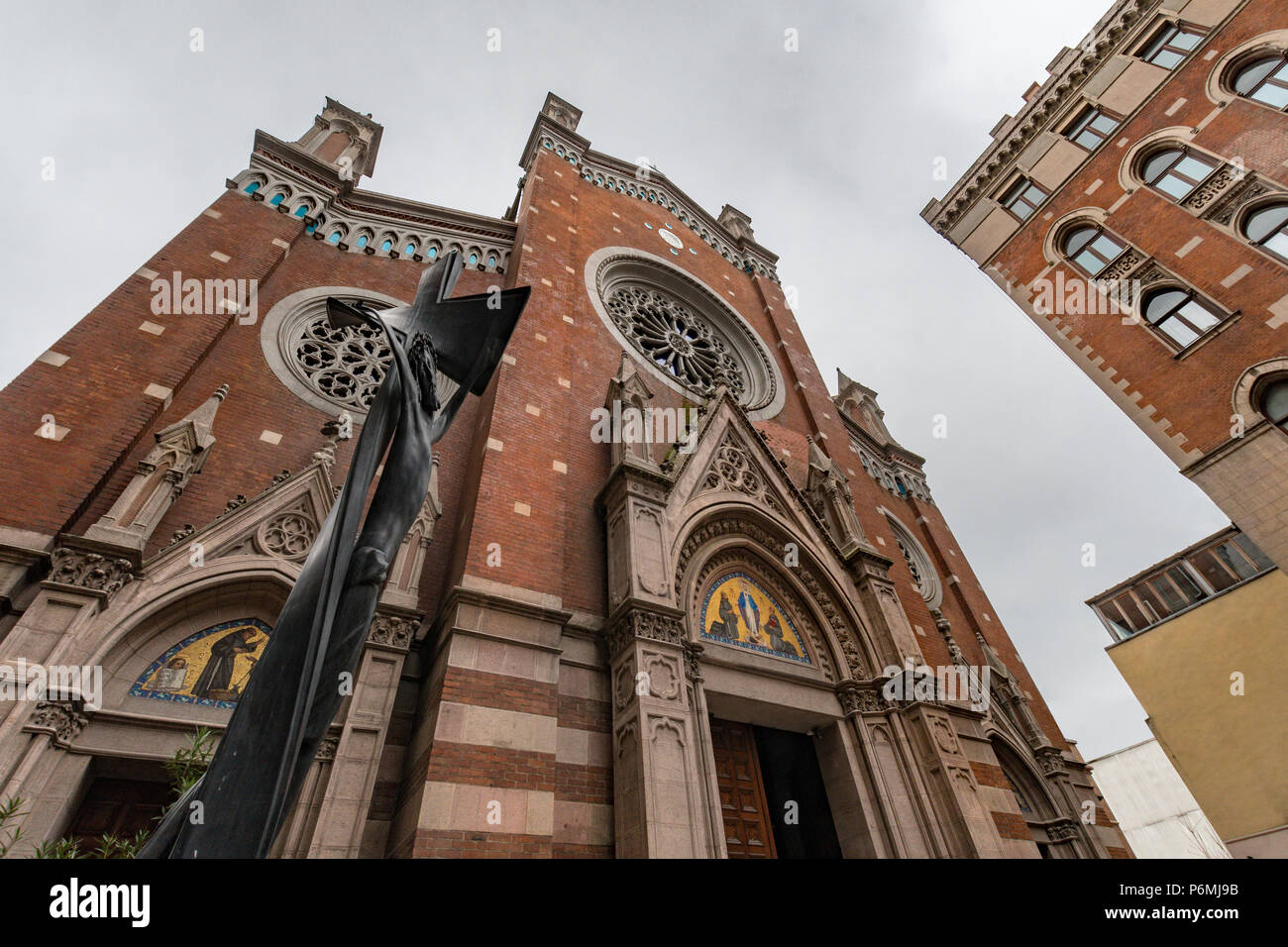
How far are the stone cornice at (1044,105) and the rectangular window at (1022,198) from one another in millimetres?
841

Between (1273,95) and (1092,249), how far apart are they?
174 inches

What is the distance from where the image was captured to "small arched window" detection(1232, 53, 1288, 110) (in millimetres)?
13953

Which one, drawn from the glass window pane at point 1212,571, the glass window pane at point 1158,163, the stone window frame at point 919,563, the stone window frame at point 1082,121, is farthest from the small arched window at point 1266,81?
the glass window pane at point 1212,571

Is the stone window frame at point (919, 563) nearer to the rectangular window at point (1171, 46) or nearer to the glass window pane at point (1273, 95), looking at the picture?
the glass window pane at point (1273, 95)

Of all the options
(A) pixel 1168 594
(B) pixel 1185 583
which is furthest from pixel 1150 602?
(B) pixel 1185 583

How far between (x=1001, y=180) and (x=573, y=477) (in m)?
20.0

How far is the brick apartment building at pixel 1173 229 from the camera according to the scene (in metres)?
12.7

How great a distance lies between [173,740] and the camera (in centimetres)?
639

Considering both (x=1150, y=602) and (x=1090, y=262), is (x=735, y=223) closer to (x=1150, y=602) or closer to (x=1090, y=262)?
(x=1090, y=262)

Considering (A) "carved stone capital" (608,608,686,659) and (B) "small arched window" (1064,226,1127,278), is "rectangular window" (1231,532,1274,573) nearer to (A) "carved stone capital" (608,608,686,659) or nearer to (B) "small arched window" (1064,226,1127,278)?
(B) "small arched window" (1064,226,1127,278)

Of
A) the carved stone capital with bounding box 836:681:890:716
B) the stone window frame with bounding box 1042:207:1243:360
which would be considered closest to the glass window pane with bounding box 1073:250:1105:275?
the stone window frame with bounding box 1042:207:1243:360

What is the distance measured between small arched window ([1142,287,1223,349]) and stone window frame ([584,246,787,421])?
362 inches
